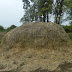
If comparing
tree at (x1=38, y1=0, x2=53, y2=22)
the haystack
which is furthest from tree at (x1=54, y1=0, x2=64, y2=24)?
the haystack

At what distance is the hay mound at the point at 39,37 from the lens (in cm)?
738

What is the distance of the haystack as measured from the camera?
6.13 meters

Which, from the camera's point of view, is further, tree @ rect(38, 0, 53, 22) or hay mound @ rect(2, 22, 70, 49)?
tree @ rect(38, 0, 53, 22)

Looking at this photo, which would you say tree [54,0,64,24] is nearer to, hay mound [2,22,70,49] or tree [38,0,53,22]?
tree [38,0,53,22]

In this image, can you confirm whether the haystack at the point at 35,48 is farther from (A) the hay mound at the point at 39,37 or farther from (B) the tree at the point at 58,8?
(B) the tree at the point at 58,8

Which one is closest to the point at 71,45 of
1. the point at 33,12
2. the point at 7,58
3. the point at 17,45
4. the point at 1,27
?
the point at 17,45

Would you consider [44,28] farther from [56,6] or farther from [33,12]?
[33,12]

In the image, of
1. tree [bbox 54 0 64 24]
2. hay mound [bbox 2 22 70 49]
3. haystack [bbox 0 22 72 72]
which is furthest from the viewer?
tree [bbox 54 0 64 24]

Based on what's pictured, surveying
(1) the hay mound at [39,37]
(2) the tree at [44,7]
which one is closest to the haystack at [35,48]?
(1) the hay mound at [39,37]

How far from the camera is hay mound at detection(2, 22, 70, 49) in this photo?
7.38 meters

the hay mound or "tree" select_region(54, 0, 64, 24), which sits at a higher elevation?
"tree" select_region(54, 0, 64, 24)

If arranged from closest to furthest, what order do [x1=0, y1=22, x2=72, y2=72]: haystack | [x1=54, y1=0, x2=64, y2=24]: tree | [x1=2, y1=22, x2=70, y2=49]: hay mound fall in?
[x1=0, y1=22, x2=72, y2=72]: haystack
[x1=2, y1=22, x2=70, y2=49]: hay mound
[x1=54, y1=0, x2=64, y2=24]: tree

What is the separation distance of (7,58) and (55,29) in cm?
333

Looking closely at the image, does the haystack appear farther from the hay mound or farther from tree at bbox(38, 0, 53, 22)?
tree at bbox(38, 0, 53, 22)
